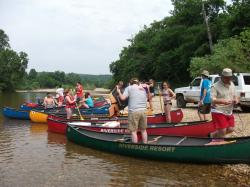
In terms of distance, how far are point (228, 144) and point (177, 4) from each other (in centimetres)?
5867

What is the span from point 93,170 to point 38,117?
1141 cm

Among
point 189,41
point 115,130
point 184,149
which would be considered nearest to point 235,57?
point 115,130

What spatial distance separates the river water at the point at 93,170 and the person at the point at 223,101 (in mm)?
1103

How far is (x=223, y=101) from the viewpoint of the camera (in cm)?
945

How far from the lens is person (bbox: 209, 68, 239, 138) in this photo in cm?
952

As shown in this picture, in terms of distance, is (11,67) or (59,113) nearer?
(59,113)

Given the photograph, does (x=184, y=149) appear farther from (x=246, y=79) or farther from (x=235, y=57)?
(x=235, y=57)

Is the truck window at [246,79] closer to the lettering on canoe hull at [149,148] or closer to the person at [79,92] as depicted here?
the person at [79,92]

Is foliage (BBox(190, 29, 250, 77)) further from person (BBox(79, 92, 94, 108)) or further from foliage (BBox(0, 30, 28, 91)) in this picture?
foliage (BBox(0, 30, 28, 91))

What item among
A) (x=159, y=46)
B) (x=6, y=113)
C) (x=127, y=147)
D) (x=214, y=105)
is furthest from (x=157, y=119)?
(x=159, y=46)

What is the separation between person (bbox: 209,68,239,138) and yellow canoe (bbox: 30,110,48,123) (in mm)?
12799

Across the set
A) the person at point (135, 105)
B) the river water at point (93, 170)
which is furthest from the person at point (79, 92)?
the person at point (135, 105)

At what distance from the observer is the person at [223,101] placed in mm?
9516

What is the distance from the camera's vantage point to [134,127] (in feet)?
36.0
